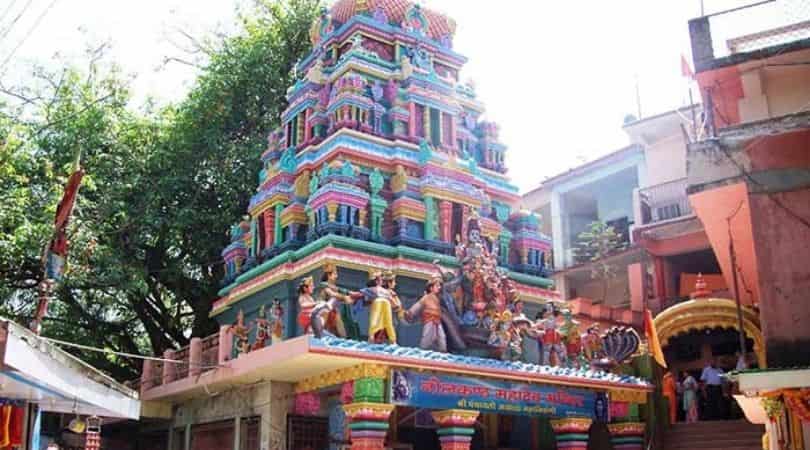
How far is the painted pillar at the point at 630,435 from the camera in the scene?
15875mm

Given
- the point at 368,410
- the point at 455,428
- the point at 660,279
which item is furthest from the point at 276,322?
the point at 660,279

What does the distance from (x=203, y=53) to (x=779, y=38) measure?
68.7 feet

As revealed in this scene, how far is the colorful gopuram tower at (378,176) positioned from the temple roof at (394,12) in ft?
0.10

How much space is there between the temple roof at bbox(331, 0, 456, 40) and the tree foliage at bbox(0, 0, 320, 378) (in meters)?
5.22

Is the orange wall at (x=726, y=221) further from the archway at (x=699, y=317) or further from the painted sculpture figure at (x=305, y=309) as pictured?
the painted sculpture figure at (x=305, y=309)

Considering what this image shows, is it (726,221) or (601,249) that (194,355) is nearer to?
(726,221)

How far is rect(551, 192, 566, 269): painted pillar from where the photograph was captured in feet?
102

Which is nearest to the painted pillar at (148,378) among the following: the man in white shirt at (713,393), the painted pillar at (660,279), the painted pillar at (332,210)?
the painted pillar at (332,210)

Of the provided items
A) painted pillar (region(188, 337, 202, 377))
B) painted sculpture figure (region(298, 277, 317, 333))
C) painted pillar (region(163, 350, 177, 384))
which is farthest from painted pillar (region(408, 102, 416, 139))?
painted pillar (region(163, 350, 177, 384))

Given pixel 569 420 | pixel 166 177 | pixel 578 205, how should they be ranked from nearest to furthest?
pixel 569 420 < pixel 166 177 < pixel 578 205

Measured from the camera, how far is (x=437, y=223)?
58.0 ft

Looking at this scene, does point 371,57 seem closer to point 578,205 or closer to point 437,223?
point 437,223

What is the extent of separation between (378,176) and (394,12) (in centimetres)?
559

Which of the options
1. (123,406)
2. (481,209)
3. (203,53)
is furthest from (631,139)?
(123,406)
